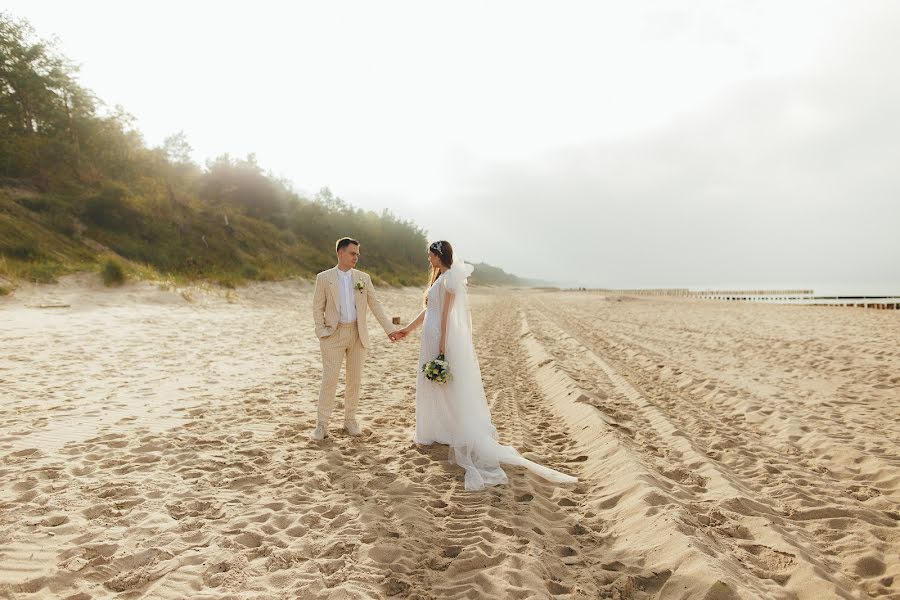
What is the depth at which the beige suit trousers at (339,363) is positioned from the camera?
5.46 meters

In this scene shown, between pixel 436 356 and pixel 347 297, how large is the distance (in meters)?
1.36

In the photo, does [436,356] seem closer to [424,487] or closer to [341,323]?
[341,323]

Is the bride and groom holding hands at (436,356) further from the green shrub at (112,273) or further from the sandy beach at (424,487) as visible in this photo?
the green shrub at (112,273)

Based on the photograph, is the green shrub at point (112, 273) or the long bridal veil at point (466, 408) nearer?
the long bridal veil at point (466, 408)

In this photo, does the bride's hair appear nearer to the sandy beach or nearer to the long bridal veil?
the long bridal veil

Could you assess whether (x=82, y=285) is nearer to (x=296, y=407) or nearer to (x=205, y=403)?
(x=205, y=403)

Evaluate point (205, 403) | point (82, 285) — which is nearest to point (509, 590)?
point (205, 403)

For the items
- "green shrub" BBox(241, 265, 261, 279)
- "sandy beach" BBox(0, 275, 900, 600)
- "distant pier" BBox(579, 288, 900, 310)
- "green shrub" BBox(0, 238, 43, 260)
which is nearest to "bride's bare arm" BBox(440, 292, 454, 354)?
"sandy beach" BBox(0, 275, 900, 600)

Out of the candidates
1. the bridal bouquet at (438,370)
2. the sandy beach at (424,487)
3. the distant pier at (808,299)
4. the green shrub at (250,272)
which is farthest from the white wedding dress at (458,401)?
the distant pier at (808,299)

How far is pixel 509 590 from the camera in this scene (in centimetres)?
284

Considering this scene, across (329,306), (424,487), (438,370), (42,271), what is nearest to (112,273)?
(42,271)

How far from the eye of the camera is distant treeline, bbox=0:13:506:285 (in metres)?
16.5

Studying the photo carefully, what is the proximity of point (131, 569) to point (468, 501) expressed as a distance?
254cm

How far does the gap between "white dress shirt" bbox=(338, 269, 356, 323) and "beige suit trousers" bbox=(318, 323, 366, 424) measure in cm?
10
